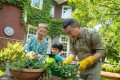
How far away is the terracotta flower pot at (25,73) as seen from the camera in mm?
2516

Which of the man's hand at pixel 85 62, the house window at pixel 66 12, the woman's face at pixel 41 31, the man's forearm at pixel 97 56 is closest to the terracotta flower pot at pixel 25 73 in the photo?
the man's hand at pixel 85 62

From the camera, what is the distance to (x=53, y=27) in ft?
75.2

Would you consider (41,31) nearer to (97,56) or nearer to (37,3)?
(97,56)

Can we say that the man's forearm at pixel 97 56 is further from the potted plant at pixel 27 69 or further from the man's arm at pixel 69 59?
the potted plant at pixel 27 69

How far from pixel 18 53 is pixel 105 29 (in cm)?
774

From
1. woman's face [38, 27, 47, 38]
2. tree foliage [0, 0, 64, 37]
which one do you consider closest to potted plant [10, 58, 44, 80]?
woman's face [38, 27, 47, 38]

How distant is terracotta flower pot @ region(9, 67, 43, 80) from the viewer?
252cm

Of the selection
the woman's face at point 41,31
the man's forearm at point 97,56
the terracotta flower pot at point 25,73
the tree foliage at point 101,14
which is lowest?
the terracotta flower pot at point 25,73

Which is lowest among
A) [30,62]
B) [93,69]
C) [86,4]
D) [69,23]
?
[93,69]

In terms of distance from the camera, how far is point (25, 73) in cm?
252

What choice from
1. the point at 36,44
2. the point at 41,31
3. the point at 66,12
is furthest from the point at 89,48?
the point at 66,12

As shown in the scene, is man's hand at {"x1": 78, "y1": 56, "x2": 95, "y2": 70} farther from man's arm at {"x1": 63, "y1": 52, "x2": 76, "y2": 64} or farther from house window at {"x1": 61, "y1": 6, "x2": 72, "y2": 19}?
house window at {"x1": 61, "y1": 6, "x2": 72, "y2": 19}

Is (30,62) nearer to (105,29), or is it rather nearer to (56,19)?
(105,29)

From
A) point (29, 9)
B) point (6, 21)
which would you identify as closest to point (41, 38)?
point (6, 21)
